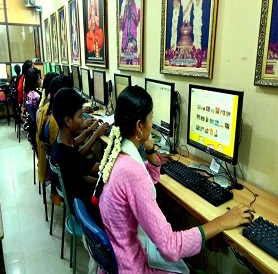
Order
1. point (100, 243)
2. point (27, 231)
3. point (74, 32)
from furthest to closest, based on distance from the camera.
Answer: point (74, 32) → point (27, 231) → point (100, 243)

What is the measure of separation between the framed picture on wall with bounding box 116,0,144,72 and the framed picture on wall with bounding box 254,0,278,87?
1.33 meters

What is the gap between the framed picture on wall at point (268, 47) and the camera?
4.07 ft

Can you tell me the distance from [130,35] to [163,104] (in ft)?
3.53

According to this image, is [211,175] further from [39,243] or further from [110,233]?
[39,243]

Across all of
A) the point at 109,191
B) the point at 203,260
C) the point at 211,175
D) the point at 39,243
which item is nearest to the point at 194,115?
A: the point at 211,175

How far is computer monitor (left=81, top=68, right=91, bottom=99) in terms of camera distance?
363cm

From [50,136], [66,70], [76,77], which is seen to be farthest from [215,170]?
[66,70]

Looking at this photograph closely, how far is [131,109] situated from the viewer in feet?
3.56

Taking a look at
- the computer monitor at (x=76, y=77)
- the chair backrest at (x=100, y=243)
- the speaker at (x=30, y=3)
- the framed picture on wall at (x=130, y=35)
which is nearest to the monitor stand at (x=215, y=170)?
the chair backrest at (x=100, y=243)

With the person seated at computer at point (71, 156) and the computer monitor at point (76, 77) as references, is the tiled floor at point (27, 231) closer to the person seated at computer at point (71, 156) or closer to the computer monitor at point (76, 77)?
the person seated at computer at point (71, 156)

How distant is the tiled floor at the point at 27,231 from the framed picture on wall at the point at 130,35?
1.69 metres

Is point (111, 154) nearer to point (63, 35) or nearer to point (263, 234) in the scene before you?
point (263, 234)

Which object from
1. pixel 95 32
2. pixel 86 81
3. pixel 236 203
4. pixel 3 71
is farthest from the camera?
pixel 3 71

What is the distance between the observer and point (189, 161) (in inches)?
72.2
